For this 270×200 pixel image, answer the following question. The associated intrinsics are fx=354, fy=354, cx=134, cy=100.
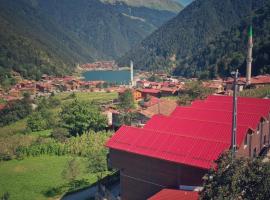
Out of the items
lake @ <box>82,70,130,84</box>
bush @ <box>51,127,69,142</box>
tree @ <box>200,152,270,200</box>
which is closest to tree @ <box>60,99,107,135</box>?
bush @ <box>51,127,69,142</box>

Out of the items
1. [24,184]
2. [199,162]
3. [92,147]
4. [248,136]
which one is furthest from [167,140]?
[92,147]

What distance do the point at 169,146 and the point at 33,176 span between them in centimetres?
1658

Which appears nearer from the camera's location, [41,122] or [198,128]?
[198,128]

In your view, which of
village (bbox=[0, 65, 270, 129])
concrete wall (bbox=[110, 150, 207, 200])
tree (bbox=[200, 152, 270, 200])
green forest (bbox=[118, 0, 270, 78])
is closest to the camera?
tree (bbox=[200, 152, 270, 200])

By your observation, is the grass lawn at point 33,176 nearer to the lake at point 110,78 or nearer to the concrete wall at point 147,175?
the concrete wall at point 147,175

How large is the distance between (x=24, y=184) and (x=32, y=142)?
11.5 m

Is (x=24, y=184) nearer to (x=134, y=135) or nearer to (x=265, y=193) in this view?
(x=134, y=135)

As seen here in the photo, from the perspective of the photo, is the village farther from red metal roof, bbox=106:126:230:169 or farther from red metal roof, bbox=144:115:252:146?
red metal roof, bbox=106:126:230:169

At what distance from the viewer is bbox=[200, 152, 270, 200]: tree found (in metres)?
10.2

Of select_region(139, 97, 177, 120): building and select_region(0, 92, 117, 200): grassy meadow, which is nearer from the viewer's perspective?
select_region(0, 92, 117, 200): grassy meadow

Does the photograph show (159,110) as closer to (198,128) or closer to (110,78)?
(198,128)

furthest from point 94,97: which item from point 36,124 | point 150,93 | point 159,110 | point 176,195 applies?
point 176,195

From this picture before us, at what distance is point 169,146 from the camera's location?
58.7ft

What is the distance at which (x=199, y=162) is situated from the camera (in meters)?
16.4
